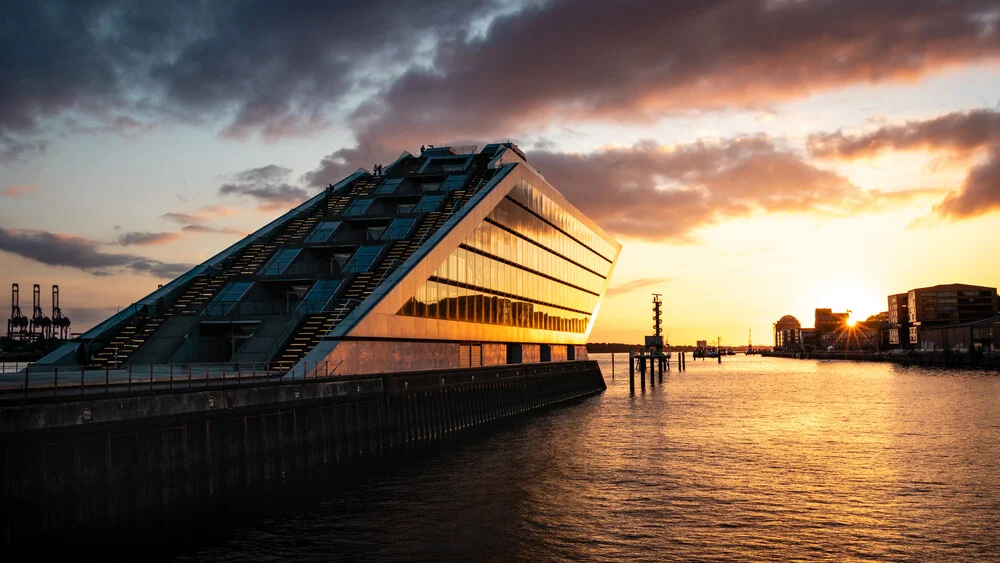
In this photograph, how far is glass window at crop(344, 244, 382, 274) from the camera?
2223 inches

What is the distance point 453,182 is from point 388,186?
6.14 metres

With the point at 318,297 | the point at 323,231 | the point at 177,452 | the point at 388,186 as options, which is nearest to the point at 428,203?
the point at 388,186

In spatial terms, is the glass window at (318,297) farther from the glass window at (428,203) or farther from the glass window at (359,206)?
the glass window at (428,203)

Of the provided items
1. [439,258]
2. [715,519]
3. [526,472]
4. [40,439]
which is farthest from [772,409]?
[40,439]

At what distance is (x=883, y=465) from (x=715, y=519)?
16.7m

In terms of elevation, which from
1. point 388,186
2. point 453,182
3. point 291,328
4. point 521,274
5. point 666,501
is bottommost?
point 666,501

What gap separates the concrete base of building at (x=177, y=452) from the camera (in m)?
22.2

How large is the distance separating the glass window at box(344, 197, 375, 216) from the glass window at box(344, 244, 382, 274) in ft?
29.9

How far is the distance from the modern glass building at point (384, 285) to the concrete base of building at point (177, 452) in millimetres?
3283

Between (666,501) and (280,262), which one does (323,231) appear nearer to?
(280,262)

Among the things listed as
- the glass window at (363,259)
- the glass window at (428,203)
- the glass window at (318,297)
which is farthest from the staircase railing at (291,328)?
the glass window at (428,203)

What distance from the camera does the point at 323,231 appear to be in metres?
63.4

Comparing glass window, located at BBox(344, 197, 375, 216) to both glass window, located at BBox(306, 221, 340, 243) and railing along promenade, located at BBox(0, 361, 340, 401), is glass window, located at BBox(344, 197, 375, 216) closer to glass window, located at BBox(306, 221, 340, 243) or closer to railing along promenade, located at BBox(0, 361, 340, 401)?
glass window, located at BBox(306, 221, 340, 243)

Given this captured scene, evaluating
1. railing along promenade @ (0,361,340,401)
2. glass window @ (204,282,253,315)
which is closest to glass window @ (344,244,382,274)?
glass window @ (204,282,253,315)
